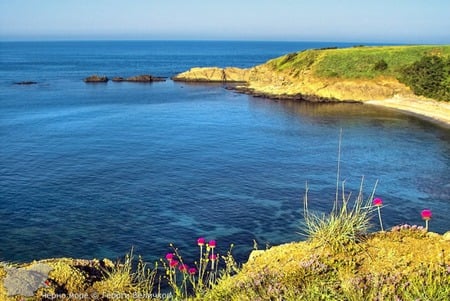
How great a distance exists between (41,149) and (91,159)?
719cm

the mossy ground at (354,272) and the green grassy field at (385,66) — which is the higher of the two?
the green grassy field at (385,66)

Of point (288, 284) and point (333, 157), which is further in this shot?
point (333, 157)

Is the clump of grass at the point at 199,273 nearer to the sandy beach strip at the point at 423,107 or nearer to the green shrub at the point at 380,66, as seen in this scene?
the sandy beach strip at the point at 423,107

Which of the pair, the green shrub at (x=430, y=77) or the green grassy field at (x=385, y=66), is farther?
the green grassy field at (x=385, y=66)

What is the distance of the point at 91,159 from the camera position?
45250 millimetres

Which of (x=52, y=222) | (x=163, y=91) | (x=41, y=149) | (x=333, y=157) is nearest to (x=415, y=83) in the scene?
(x=333, y=157)

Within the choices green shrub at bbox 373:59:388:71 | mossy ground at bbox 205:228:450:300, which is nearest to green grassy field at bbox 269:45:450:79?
green shrub at bbox 373:59:388:71

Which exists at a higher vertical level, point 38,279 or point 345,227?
point 345,227

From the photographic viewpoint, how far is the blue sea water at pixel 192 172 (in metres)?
27.7

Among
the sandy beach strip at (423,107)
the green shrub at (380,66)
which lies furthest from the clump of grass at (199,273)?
the green shrub at (380,66)

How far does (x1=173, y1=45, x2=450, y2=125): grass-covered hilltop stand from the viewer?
7473 centimetres

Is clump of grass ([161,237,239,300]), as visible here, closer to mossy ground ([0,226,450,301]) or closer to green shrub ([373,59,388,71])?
mossy ground ([0,226,450,301])

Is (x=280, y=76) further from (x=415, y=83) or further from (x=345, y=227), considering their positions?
(x=345, y=227)

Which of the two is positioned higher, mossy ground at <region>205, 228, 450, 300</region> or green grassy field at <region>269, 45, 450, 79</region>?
green grassy field at <region>269, 45, 450, 79</region>
